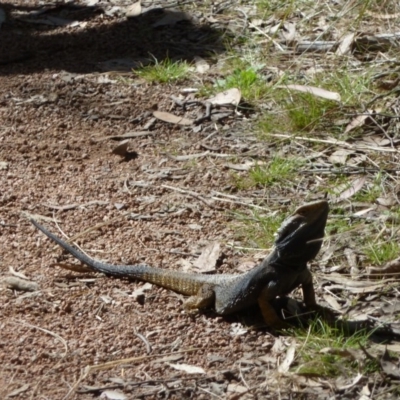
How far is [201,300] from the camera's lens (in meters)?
4.46

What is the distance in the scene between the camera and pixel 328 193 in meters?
5.46

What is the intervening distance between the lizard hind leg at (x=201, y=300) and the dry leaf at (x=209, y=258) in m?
0.37

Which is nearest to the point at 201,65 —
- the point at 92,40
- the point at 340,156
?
the point at 92,40

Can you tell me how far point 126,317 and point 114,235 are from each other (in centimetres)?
92

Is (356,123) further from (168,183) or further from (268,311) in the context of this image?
(268,311)

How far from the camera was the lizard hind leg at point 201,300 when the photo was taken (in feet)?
14.6

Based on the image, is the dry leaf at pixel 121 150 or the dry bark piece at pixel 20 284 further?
the dry leaf at pixel 121 150

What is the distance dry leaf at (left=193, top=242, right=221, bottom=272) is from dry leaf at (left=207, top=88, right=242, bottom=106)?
1.80m

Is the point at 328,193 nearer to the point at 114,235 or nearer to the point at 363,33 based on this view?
the point at 114,235

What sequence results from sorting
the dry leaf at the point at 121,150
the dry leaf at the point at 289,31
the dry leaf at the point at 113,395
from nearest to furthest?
1. the dry leaf at the point at 113,395
2. the dry leaf at the point at 121,150
3. the dry leaf at the point at 289,31

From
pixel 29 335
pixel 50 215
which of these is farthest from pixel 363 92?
pixel 29 335

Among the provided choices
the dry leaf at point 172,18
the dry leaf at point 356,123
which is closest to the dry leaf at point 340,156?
the dry leaf at point 356,123

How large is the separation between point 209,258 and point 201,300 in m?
0.52

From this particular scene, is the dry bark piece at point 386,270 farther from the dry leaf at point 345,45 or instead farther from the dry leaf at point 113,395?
the dry leaf at point 345,45
